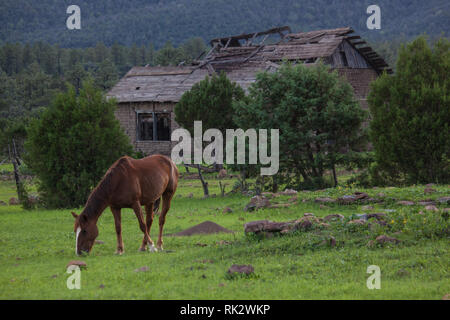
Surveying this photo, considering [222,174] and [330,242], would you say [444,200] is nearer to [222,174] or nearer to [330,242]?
[330,242]

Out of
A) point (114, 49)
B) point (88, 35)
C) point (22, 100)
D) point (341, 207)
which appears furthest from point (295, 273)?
point (88, 35)

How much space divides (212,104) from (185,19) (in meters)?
124

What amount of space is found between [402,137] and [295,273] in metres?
12.0

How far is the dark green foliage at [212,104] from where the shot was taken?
26516mm

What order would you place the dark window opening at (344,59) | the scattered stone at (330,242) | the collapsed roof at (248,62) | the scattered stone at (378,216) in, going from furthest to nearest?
the dark window opening at (344,59) < the collapsed roof at (248,62) < the scattered stone at (378,216) < the scattered stone at (330,242)

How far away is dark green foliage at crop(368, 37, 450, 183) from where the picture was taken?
1870cm

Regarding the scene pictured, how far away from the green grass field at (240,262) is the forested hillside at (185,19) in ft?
379

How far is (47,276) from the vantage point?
8844mm

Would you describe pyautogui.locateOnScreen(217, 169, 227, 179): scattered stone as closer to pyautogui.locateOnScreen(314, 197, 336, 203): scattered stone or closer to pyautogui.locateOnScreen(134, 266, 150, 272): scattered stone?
pyautogui.locateOnScreen(314, 197, 336, 203): scattered stone

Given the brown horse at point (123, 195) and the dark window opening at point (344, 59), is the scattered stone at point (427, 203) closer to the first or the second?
the brown horse at point (123, 195)

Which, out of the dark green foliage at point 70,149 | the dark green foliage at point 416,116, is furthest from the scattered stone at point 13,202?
the dark green foliage at point 416,116

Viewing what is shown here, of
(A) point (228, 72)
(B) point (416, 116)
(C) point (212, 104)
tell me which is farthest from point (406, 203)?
(A) point (228, 72)
